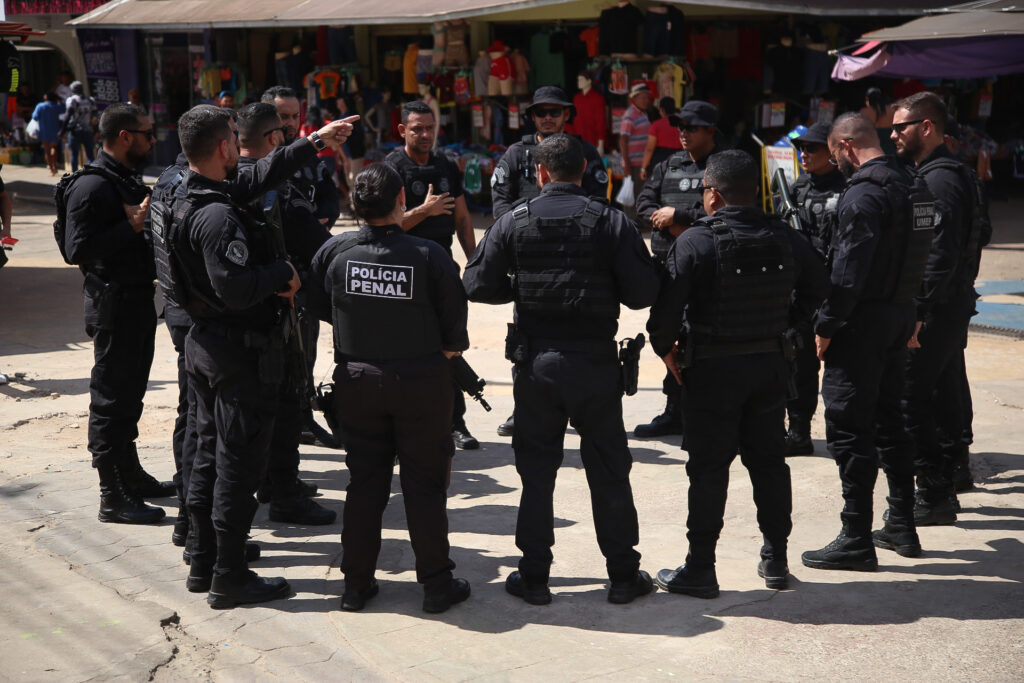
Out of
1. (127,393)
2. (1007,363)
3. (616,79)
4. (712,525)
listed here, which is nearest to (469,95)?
(616,79)

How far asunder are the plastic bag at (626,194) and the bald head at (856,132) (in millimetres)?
9279

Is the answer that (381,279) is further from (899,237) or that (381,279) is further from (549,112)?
(549,112)

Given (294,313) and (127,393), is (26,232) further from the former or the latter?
(294,313)

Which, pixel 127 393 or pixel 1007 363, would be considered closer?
pixel 127 393

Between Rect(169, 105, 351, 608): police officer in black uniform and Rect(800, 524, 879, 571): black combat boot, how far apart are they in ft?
7.73

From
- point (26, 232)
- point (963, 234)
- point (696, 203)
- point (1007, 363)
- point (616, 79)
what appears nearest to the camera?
point (963, 234)

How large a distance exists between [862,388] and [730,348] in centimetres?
77

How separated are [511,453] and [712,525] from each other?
238cm

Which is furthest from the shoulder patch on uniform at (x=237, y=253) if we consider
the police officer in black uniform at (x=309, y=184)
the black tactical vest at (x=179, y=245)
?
the police officer in black uniform at (x=309, y=184)

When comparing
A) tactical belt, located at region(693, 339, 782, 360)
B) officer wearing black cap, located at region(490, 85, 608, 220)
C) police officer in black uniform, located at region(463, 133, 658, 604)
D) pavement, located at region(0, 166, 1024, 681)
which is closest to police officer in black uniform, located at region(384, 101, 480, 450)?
officer wearing black cap, located at region(490, 85, 608, 220)

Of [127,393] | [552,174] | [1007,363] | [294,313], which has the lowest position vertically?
[1007,363]

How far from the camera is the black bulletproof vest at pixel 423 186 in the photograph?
665 cm

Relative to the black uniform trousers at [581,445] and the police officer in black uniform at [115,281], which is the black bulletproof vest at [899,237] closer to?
the black uniform trousers at [581,445]

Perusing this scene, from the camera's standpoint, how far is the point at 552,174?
456cm
